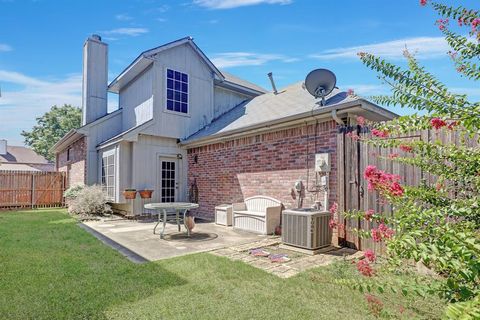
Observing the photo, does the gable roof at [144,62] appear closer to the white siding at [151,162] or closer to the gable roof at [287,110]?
the gable roof at [287,110]

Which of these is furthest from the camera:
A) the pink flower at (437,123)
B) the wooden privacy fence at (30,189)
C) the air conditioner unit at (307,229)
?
the wooden privacy fence at (30,189)

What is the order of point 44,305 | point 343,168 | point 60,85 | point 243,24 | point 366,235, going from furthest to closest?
point 60,85
point 243,24
point 343,168
point 44,305
point 366,235

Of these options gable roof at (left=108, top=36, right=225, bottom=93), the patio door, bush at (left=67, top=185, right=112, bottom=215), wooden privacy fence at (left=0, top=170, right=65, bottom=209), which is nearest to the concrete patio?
bush at (left=67, top=185, right=112, bottom=215)

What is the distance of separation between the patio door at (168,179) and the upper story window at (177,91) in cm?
220

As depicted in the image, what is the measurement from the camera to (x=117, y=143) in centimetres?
1042

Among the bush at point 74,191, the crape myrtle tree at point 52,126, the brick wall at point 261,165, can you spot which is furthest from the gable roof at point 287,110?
the crape myrtle tree at point 52,126

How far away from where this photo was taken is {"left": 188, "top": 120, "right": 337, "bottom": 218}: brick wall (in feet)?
22.6

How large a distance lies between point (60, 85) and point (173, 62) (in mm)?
9741

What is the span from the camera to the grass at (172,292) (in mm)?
3002

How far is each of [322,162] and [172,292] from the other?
14.1 feet

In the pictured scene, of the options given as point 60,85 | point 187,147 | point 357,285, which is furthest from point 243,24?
point 60,85

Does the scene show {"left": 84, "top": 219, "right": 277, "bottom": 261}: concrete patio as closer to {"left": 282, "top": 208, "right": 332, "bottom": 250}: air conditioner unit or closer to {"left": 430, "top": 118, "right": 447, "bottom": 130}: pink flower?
{"left": 282, "top": 208, "right": 332, "bottom": 250}: air conditioner unit

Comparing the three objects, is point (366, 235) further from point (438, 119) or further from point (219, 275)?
point (219, 275)

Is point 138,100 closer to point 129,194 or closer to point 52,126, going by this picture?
point 129,194
